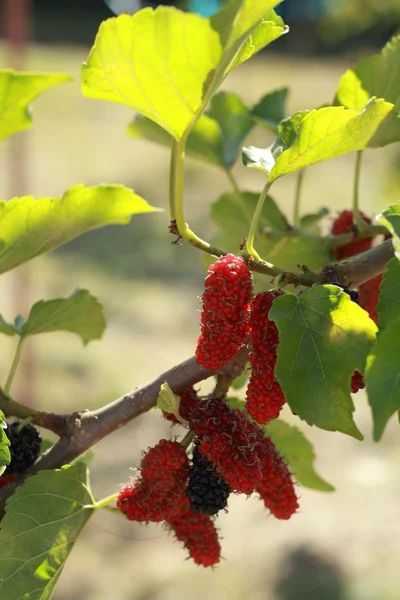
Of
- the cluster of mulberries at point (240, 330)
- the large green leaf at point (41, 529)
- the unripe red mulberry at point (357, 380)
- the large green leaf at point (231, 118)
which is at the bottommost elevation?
the large green leaf at point (41, 529)

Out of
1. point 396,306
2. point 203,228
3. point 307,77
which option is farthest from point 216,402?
point 307,77

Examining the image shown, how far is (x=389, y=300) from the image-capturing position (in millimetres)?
459

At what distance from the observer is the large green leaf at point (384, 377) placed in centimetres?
39

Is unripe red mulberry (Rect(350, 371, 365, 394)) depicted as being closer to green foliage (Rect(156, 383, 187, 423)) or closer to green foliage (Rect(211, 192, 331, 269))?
green foliage (Rect(156, 383, 187, 423))

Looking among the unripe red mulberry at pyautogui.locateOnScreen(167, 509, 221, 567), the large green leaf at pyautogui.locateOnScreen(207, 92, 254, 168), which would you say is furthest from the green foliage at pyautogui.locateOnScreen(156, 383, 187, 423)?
the large green leaf at pyautogui.locateOnScreen(207, 92, 254, 168)

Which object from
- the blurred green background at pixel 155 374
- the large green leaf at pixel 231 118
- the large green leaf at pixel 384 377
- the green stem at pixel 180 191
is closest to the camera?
the large green leaf at pixel 384 377

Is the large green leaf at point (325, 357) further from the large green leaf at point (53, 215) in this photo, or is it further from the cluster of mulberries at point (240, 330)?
the large green leaf at point (53, 215)

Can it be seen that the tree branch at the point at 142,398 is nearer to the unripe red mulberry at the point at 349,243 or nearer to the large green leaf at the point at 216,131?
the unripe red mulberry at the point at 349,243

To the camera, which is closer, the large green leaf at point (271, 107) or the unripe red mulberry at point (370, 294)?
the unripe red mulberry at point (370, 294)

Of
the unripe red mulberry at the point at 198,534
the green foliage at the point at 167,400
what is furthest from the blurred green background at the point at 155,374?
the green foliage at the point at 167,400

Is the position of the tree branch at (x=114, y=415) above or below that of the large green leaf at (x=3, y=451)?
below

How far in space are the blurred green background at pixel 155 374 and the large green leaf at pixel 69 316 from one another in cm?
19

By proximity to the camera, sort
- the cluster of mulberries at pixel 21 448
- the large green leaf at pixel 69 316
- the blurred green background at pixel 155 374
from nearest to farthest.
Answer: the cluster of mulberries at pixel 21 448 < the large green leaf at pixel 69 316 < the blurred green background at pixel 155 374

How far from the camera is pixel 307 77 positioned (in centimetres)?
924
